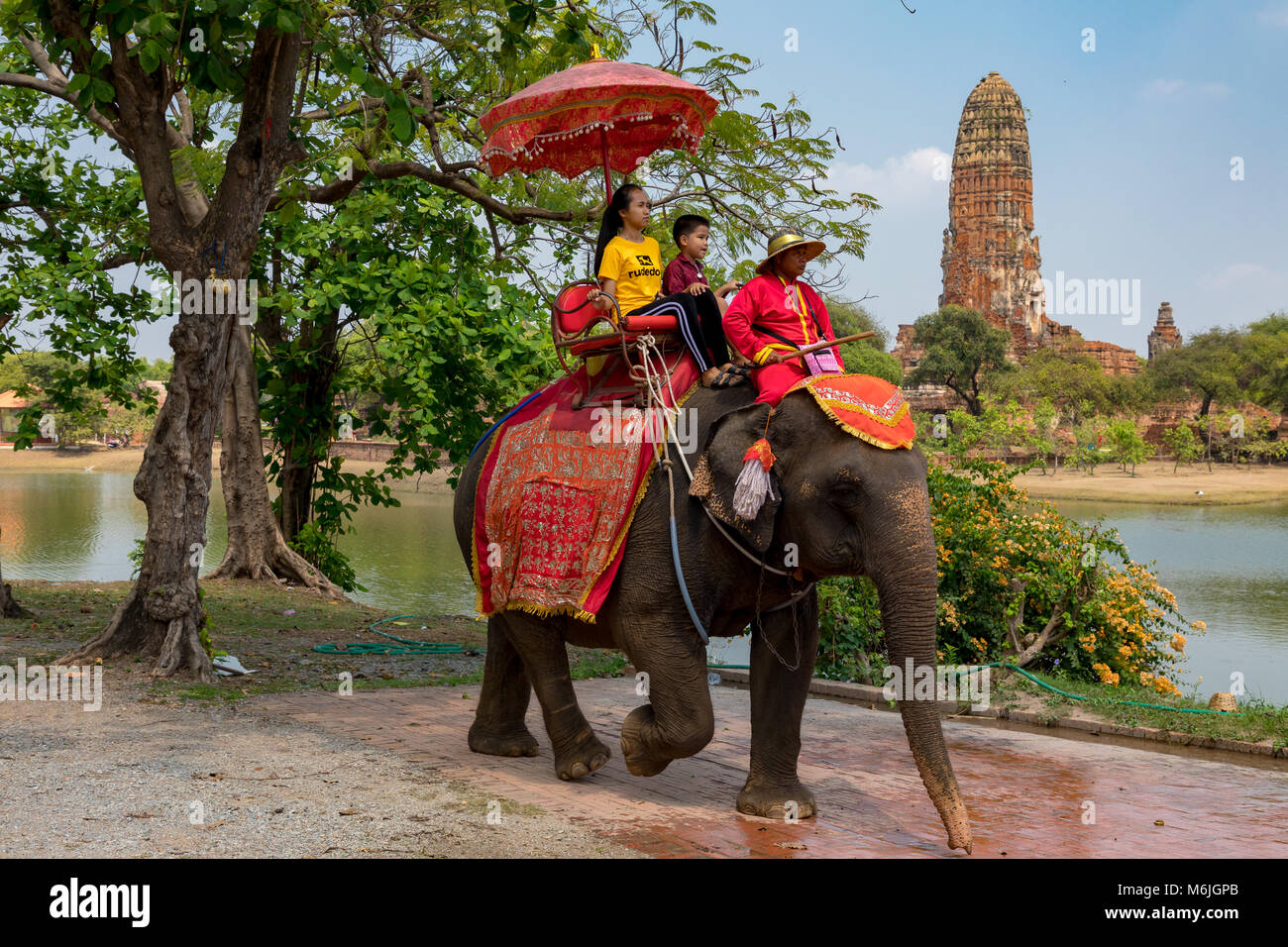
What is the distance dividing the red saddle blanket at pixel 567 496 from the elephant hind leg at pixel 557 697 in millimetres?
203

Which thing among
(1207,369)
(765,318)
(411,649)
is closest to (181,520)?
(411,649)

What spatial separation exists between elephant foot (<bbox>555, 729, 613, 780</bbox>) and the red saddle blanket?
0.84m

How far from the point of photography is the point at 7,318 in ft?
45.1

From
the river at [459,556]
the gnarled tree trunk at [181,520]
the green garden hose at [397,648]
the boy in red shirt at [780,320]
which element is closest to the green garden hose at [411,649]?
the green garden hose at [397,648]

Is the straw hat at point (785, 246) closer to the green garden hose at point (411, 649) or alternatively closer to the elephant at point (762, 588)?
the elephant at point (762, 588)

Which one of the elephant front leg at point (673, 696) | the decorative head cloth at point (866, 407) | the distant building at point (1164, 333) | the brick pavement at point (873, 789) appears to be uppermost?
the distant building at point (1164, 333)

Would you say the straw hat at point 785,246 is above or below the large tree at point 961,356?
below

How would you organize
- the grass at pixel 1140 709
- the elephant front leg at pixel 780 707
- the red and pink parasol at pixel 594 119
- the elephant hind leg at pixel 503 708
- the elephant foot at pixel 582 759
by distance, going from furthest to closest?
1. the grass at pixel 1140 709
2. the elephant hind leg at pixel 503 708
3. the red and pink parasol at pixel 594 119
4. the elephant foot at pixel 582 759
5. the elephant front leg at pixel 780 707

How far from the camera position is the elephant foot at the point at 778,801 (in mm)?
5805

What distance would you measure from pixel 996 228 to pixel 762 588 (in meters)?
81.2

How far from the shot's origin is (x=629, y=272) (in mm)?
6469

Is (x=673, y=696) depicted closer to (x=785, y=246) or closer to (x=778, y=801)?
(x=778, y=801)

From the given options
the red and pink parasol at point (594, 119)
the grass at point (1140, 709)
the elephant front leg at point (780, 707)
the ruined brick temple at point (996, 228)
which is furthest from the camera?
the ruined brick temple at point (996, 228)

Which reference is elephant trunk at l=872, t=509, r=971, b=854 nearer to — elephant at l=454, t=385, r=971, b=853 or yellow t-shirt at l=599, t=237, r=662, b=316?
elephant at l=454, t=385, r=971, b=853
